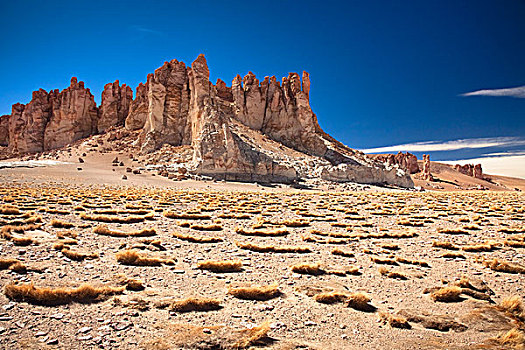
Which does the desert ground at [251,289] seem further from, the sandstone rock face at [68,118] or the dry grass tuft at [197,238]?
the sandstone rock face at [68,118]

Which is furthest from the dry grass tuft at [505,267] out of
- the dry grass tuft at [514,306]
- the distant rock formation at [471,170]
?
the distant rock formation at [471,170]

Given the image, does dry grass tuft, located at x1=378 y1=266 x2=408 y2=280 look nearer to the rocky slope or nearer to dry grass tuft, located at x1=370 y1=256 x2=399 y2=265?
dry grass tuft, located at x1=370 y1=256 x2=399 y2=265

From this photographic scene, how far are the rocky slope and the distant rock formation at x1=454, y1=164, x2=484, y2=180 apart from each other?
386 ft

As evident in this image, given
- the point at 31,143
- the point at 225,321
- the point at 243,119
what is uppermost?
the point at 243,119

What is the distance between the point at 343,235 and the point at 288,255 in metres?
4.01

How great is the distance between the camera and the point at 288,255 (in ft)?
32.5

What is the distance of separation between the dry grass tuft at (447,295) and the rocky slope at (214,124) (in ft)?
158

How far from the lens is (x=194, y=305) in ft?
19.0

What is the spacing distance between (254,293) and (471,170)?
202 m

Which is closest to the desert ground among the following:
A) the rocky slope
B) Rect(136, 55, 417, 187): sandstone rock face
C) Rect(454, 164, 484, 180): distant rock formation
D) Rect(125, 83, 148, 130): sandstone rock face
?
Rect(136, 55, 417, 187): sandstone rock face

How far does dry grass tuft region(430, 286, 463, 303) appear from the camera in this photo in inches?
262

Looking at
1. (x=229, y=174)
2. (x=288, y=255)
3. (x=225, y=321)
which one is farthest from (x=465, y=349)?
Answer: (x=229, y=174)

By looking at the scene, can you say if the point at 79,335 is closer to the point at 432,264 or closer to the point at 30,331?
the point at 30,331

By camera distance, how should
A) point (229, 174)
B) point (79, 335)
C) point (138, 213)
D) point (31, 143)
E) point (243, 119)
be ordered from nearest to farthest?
1. point (79, 335)
2. point (138, 213)
3. point (229, 174)
4. point (243, 119)
5. point (31, 143)
